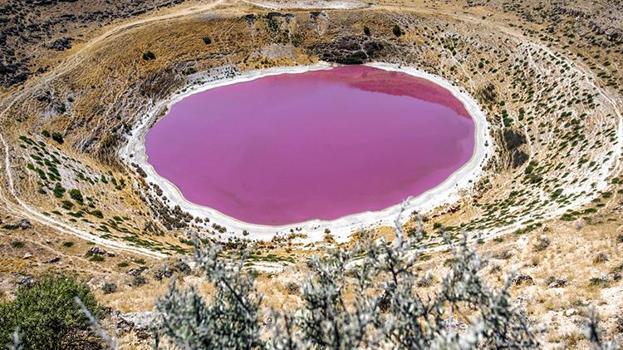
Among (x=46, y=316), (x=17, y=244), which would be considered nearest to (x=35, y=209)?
(x=17, y=244)

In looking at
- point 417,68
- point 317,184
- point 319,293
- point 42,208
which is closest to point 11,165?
point 42,208

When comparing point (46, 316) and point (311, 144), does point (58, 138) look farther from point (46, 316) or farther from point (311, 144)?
→ point (46, 316)

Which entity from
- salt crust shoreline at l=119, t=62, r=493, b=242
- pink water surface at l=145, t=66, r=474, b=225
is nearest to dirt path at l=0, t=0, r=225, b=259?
salt crust shoreline at l=119, t=62, r=493, b=242

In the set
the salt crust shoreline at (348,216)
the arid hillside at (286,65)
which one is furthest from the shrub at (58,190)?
the salt crust shoreline at (348,216)

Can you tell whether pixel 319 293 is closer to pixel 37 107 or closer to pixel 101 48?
pixel 37 107

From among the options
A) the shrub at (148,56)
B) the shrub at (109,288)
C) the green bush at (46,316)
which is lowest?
the green bush at (46,316)

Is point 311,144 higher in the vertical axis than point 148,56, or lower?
lower

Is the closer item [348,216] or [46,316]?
[46,316]

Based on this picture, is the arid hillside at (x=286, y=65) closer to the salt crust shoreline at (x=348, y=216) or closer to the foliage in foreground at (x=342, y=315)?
the salt crust shoreline at (x=348, y=216)
